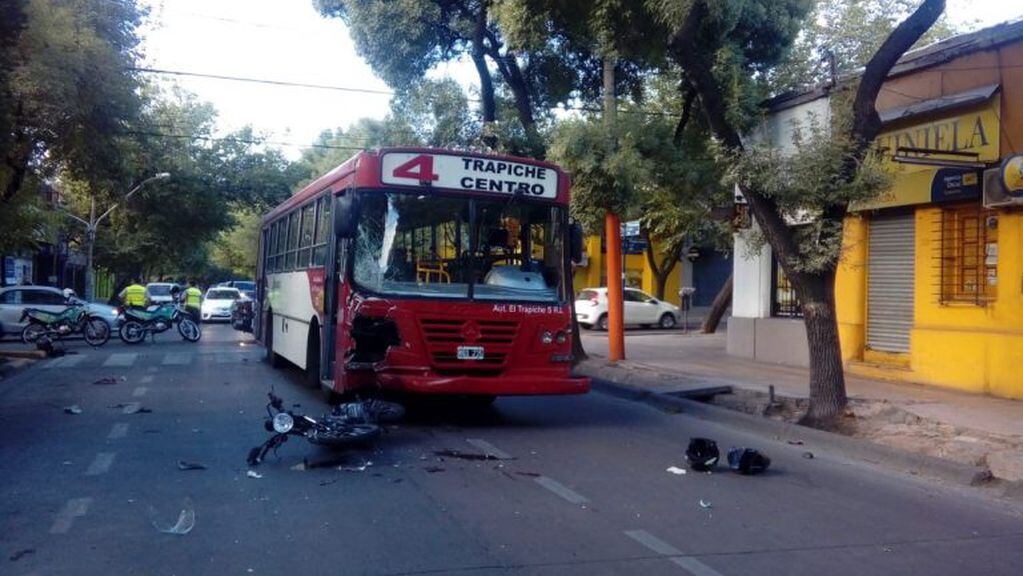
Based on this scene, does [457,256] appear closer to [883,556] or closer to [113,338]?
[883,556]

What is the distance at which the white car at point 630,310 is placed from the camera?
99.7 ft

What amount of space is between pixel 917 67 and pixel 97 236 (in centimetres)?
3936

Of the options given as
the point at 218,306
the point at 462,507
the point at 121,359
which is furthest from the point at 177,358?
the point at 218,306

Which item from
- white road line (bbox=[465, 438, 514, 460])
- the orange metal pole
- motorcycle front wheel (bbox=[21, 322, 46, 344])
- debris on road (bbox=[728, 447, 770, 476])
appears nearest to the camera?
debris on road (bbox=[728, 447, 770, 476])

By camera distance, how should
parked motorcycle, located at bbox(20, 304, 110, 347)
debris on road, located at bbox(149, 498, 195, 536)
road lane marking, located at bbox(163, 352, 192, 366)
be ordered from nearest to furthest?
debris on road, located at bbox(149, 498, 195, 536), road lane marking, located at bbox(163, 352, 192, 366), parked motorcycle, located at bbox(20, 304, 110, 347)

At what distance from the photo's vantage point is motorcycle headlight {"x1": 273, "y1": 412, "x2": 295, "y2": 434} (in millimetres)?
8195

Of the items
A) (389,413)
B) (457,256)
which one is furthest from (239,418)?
(457,256)

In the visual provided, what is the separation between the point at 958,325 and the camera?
14.2 m

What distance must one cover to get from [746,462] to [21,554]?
6.03 m

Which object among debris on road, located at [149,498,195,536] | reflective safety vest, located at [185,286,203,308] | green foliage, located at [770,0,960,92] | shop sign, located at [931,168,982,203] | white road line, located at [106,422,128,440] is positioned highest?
green foliage, located at [770,0,960,92]

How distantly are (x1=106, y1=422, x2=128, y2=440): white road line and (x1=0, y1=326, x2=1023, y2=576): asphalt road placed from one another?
8 centimetres

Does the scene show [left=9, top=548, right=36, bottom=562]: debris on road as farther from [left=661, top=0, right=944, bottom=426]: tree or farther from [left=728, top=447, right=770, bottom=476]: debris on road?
[left=661, top=0, right=944, bottom=426]: tree

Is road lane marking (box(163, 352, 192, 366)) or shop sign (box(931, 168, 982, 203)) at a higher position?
shop sign (box(931, 168, 982, 203))

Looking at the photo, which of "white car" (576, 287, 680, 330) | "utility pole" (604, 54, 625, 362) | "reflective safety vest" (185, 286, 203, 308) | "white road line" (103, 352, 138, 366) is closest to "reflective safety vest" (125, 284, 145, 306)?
"reflective safety vest" (185, 286, 203, 308)
